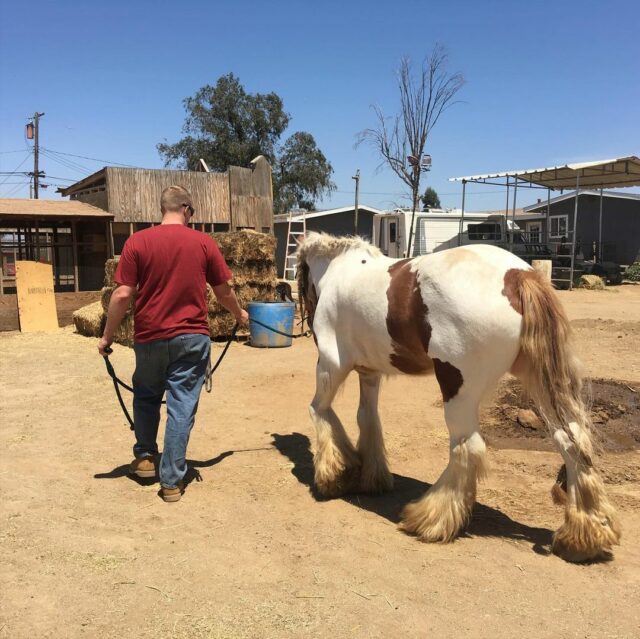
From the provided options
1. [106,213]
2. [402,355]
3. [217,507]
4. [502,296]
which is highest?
[106,213]

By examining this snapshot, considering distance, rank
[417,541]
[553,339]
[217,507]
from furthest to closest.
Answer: [217,507] < [417,541] < [553,339]

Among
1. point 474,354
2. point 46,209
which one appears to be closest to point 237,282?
point 46,209

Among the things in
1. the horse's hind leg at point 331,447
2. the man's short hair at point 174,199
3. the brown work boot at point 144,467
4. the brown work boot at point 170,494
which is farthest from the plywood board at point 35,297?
the horse's hind leg at point 331,447

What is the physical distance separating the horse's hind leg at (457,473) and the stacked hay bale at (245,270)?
7420 millimetres

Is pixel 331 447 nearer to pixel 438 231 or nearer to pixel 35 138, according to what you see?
pixel 438 231

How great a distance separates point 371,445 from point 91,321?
8.45m

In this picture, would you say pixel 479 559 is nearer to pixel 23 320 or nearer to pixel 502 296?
pixel 502 296

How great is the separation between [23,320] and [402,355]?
10.7 metres

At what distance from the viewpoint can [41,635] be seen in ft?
7.89

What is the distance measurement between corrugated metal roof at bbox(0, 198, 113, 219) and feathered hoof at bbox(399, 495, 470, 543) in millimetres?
12063

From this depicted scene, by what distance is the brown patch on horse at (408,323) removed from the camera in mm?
3307

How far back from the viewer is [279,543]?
3301 millimetres

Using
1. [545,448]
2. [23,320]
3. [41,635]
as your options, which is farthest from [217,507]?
[23,320]

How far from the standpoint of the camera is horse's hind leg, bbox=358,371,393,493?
4113 mm
